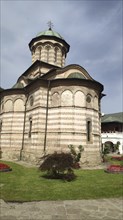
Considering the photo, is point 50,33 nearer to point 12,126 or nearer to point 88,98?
point 88,98

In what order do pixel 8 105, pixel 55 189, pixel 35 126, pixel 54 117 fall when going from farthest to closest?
pixel 8 105 → pixel 35 126 → pixel 54 117 → pixel 55 189

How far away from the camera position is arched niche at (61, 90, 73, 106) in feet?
55.8

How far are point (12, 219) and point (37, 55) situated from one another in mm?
20972

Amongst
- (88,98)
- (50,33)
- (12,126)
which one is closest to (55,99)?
(88,98)

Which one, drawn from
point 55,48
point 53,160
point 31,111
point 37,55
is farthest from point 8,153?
point 55,48

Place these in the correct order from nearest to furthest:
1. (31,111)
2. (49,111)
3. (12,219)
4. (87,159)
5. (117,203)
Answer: (12,219)
(117,203)
(87,159)
(49,111)
(31,111)

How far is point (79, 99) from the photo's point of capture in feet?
56.3

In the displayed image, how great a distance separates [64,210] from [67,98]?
38.6 feet

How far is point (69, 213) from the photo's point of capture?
604 centimetres

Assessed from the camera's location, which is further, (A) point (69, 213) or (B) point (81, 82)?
(B) point (81, 82)

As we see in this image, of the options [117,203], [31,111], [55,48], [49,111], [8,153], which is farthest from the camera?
[55,48]

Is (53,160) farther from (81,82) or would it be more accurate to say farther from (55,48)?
(55,48)

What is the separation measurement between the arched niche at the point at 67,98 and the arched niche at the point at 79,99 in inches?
18.3

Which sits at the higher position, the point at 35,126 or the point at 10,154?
the point at 35,126
